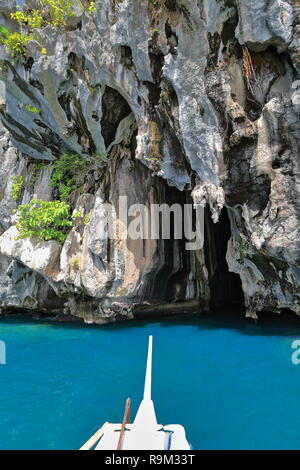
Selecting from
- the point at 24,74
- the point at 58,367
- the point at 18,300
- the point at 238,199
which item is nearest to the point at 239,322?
the point at 238,199

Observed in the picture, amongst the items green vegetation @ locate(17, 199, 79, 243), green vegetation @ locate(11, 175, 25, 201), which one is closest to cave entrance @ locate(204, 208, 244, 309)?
green vegetation @ locate(17, 199, 79, 243)

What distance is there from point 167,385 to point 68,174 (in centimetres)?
1033

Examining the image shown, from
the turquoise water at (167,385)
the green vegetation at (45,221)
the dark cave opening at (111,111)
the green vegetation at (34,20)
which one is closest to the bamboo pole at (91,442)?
the turquoise water at (167,385)

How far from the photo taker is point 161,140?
1033 cm

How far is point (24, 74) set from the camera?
11.9 meters

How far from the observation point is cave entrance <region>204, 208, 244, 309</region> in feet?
50.7

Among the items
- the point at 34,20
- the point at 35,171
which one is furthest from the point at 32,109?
the point at 35,171

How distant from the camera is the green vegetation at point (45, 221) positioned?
42.5ft

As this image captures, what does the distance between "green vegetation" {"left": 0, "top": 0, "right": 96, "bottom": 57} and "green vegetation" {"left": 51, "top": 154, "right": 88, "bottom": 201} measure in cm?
417

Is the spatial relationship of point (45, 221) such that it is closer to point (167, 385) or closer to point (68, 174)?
point (68, 174)

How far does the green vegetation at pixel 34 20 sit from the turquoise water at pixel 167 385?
402 inches

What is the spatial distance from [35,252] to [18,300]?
3919 millimetres

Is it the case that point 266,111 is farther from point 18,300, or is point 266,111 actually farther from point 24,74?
point 18,300

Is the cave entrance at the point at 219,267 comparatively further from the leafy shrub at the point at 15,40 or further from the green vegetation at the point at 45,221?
the leafy shrub at the point at 15,40
